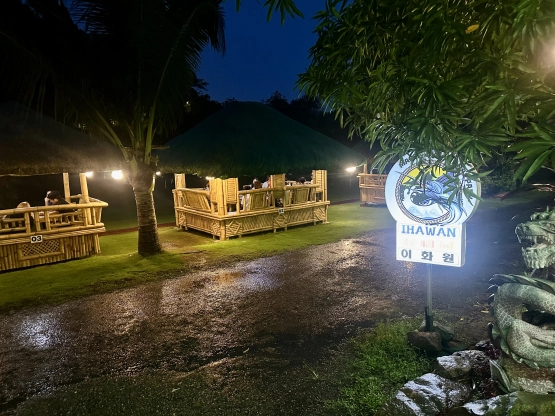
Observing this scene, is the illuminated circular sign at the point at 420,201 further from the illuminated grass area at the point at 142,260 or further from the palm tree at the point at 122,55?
the palm tree at the point at 122,55

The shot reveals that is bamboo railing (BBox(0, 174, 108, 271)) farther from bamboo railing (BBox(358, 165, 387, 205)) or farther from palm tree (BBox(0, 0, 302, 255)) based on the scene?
bamboo railing (BBox(358, 165, 387, 205))

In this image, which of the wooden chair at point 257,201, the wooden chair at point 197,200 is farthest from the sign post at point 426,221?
the wooden chair at point 197,200

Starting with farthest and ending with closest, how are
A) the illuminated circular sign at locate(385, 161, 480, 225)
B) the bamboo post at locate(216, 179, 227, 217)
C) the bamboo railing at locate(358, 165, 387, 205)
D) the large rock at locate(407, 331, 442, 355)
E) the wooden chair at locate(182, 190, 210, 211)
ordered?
1. the bamboo railing at locate(358, 165, 387, 205)
2. the wooden chair at locate(182, 190, 210, 211)
3. the bamboo post at locate(216, 179, 227, 217)
4. the large rock at locate(407, 331, 442, 355)
5. the illuminated circular sign at locate(385, 161, 480, 225)

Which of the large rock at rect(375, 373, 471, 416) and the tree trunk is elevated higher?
the tree trunk

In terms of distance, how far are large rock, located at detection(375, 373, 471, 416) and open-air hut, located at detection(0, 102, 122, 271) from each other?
8855mm

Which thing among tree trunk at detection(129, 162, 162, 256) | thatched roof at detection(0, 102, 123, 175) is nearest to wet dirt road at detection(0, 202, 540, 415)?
tree trunk at detection(129, 162, 162, 256)

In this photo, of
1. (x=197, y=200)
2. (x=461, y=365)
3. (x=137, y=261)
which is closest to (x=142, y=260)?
(x=137, y=261)

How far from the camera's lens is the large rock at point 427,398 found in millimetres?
3461

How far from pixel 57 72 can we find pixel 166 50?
2.51 metres

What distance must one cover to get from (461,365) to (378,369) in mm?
946

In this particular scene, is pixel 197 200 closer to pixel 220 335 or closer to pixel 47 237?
pixel 47 237

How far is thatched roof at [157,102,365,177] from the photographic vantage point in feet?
37.5

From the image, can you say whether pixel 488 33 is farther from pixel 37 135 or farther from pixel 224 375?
pixel 37 135

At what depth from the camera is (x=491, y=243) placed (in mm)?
11461
